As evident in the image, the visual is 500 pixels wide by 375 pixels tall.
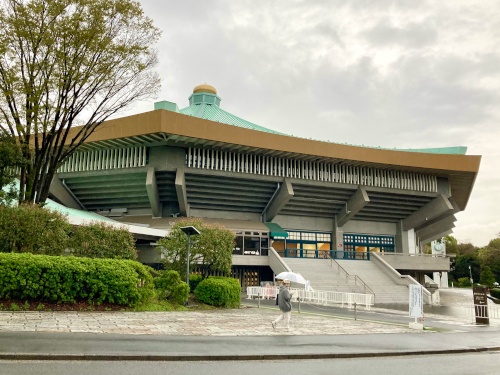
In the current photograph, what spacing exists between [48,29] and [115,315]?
12.3 m

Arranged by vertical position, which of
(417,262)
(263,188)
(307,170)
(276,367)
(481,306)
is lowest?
(276,367)

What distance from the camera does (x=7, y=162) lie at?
2031cm

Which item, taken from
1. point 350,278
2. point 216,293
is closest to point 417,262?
point 350,278

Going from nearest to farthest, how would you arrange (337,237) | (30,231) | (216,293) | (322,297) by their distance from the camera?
(30,231) < (216,293) < (322,297) < (337,237)

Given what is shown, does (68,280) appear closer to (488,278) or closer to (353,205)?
(353,205)

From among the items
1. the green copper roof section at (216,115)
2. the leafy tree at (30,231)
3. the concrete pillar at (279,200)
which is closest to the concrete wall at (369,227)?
the concrete pillar at (279,200)

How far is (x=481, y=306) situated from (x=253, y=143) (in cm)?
2313

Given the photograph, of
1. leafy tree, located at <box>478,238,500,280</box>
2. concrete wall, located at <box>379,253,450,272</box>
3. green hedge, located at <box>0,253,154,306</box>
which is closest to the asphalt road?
green hedge, located at <box>0,253,154,306</box>

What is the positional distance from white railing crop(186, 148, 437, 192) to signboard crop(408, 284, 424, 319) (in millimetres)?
24916

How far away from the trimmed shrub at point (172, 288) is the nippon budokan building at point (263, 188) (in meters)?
14.0

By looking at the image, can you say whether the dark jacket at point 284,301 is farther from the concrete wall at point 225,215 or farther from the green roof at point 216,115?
the green roof at point 216,115

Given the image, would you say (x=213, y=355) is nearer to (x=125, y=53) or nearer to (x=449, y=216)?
(x=125, y=53)

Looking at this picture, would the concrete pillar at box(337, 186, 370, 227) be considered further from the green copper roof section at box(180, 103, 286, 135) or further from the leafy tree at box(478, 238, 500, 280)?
the leafy tree at box(478, 238, 500, 280)

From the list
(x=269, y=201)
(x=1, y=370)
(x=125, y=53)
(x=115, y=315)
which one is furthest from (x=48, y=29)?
(x=269, y=201)
